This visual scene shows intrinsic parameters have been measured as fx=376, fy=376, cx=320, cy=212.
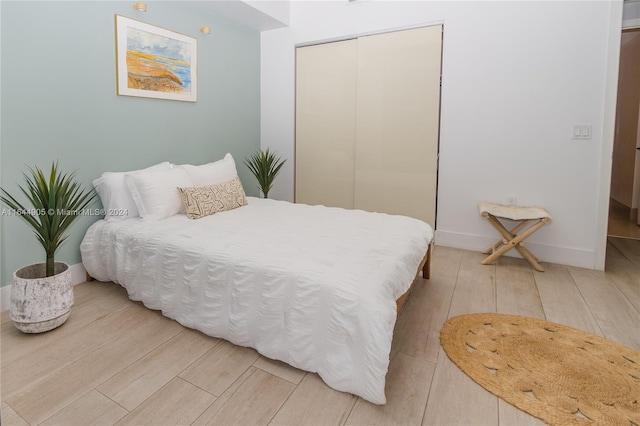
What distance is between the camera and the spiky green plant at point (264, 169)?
426 centimetres

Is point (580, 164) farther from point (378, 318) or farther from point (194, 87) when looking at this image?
point (194, 87)

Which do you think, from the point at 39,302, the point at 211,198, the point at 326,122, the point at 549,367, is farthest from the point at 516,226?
the point at 39,302

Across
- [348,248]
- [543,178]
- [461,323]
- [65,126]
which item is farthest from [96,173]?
[543,178]

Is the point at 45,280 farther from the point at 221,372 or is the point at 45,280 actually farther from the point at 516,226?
the point at 516,226

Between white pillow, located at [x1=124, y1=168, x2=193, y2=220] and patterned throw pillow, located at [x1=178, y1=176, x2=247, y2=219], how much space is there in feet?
0.26

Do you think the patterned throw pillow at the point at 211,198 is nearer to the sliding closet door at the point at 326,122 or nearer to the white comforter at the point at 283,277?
the white comforter at the point at 283,277

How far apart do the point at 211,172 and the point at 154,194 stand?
0.64 metres

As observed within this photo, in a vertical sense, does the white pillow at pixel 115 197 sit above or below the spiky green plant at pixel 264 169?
below

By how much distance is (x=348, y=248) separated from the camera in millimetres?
2191

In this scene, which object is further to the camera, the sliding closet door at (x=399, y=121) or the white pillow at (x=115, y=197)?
the sliding closet door at (x=399, y=121)

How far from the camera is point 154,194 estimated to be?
9.14ft

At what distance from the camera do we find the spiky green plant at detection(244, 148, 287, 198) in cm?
426

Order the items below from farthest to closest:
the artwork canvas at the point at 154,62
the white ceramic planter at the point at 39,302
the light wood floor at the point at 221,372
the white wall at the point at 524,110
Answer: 1. the white wall at the point at 524,110
2. the artwork canvas at the point at 154,62
3. the white ceramic planter at the point at 39,302
4. the light wood floor at the point at 221,372

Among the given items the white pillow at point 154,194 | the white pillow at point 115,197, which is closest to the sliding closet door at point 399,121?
the white pillow at point 154,194
